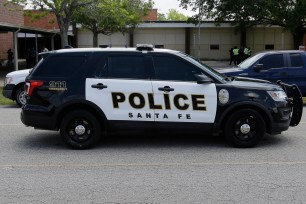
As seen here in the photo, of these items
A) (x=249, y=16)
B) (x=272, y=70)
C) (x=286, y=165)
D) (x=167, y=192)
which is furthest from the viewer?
(x=249, y=16)

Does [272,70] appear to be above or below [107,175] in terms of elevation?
above

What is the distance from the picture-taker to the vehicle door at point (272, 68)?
42.9 feet

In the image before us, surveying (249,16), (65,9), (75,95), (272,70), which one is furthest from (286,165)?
(249,16)

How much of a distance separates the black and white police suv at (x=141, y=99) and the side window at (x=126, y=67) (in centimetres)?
2

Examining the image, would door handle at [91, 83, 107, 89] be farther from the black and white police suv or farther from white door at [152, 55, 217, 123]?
white door at [152, 55, 217, 123]

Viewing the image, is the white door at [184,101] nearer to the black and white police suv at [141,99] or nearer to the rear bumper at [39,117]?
the black and white police suv at [141,99]

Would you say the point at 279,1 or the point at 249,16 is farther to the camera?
the point at 249,16

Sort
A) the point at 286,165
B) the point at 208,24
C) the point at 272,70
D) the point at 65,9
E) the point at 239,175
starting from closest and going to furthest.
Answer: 1. the point at 239,175
2. the point at 286,165
3. the point at 272,70
4. the point at 65,9
5. the point at 208,24

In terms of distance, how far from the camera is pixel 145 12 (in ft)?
129

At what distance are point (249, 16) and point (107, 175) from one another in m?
33.4

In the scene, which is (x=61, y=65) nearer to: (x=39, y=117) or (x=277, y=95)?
(x=39, y=117)

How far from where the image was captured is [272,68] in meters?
13.2

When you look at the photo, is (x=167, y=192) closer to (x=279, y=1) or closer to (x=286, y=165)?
(x=286, y=165)

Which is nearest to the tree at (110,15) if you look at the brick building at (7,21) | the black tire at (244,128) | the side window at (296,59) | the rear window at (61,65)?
the brick building at (7,21)
